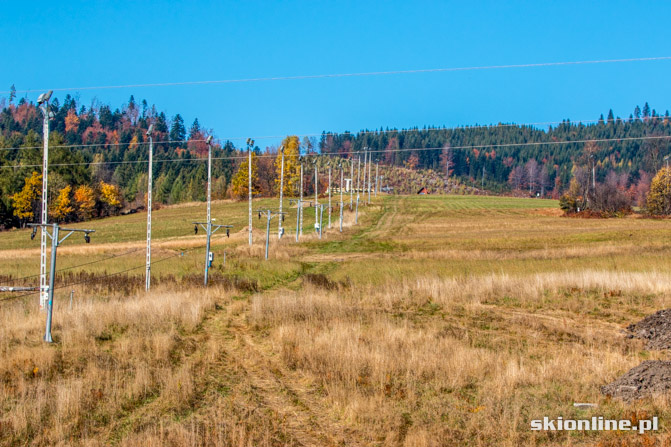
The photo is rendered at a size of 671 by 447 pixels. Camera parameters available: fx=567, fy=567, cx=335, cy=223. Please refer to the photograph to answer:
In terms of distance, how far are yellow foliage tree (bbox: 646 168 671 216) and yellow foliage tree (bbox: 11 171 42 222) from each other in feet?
327

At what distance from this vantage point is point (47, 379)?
12750mm

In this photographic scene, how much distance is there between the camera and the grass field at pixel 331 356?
10047 millimetres

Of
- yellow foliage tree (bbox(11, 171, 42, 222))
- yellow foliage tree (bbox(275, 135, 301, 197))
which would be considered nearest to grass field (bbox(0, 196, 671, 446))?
yellow foliage tree (bbox(11, 171, 42, 222))

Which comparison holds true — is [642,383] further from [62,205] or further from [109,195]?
[109,195]

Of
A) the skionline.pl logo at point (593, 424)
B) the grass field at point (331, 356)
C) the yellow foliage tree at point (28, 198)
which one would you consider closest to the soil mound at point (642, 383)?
the grass field at point (331, 356)

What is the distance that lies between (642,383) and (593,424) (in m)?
2.34

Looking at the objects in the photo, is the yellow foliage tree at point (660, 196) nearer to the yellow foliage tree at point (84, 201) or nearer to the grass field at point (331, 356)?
the grass field at point (331, 356)

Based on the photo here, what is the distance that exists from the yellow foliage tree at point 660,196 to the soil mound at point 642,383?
285 feet

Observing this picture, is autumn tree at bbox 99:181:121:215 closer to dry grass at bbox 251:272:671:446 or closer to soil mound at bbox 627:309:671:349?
dry grass at bbox 251:272:671:446

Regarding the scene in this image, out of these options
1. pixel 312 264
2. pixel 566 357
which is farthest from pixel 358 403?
pixel 312 264

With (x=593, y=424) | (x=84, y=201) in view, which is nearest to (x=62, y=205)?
(x=84, y=201)

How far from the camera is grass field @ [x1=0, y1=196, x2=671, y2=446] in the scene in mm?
10047

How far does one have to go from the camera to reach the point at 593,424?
9844mm

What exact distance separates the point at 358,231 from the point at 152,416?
59.9 metres
